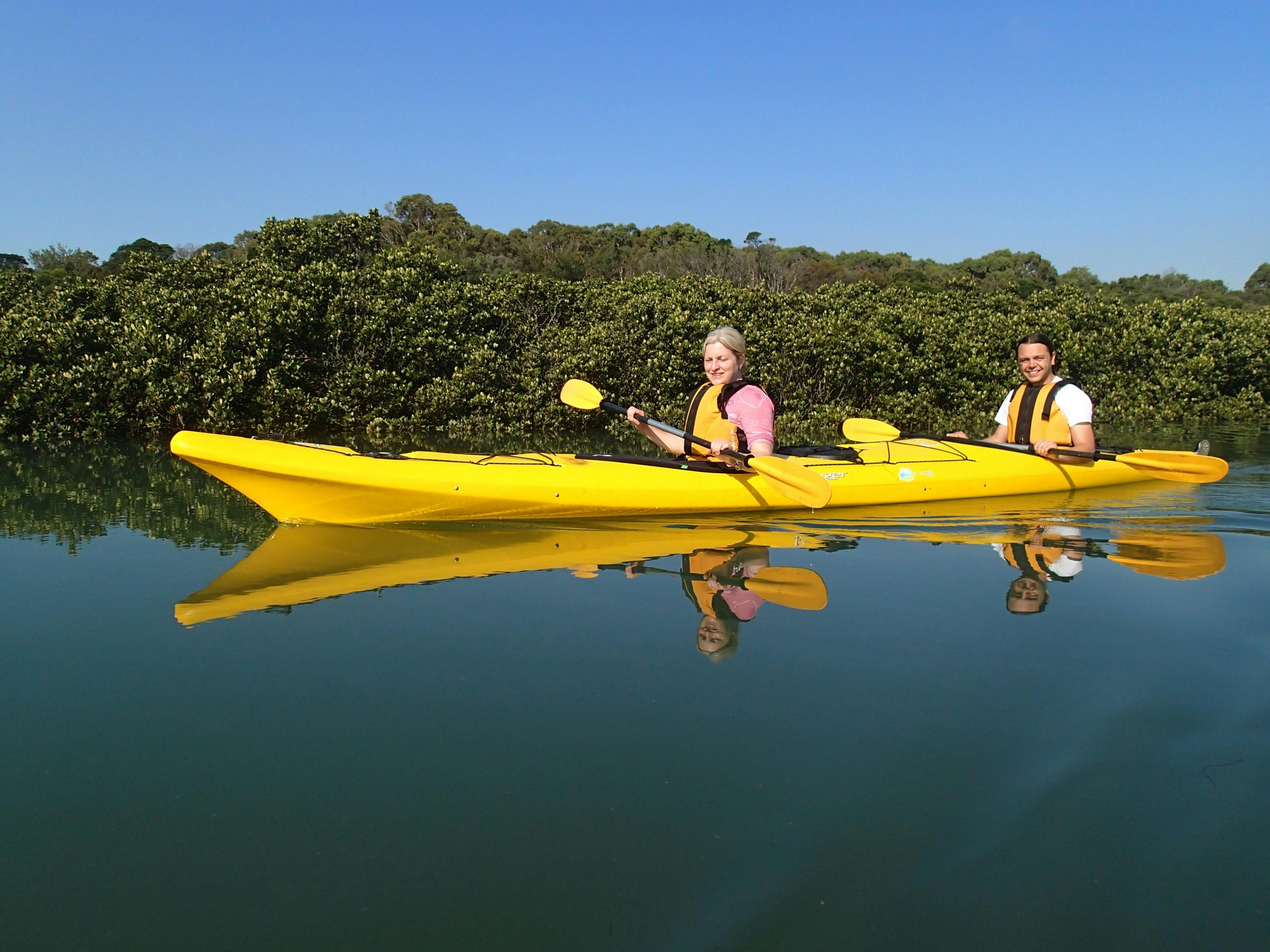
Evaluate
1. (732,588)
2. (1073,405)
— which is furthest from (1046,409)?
(732,588)

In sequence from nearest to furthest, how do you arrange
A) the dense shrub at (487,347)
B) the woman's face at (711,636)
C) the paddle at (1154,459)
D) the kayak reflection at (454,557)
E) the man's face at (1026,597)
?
the woman's face at (711,636)
the man's face at (1026,597)
the kayak reflection at (454,557)
the paddle at (1154,459)
the dense shrub at (487,347)

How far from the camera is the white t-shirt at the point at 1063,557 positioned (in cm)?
426

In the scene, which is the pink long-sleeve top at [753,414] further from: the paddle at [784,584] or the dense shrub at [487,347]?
the dense shrub at [487,347]

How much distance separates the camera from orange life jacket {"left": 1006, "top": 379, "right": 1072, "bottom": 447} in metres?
6.40

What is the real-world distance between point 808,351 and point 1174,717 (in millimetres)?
10555

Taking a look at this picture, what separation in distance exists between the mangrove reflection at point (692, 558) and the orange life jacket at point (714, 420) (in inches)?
21.6

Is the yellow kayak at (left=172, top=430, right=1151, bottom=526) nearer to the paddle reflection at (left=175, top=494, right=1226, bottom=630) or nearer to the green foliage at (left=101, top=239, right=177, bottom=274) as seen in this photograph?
the paddle reflection at (left=175, top=494, right=1226, bottom=630)

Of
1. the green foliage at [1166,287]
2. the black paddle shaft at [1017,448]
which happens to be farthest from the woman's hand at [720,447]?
the green foliage at [1166,287]

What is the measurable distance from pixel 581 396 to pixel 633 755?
4012mm

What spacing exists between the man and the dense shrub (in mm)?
4757

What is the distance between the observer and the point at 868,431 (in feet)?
23.0

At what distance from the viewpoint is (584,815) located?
2086 mm

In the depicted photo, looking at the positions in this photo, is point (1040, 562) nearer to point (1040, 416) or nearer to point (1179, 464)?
point (1040, 416)

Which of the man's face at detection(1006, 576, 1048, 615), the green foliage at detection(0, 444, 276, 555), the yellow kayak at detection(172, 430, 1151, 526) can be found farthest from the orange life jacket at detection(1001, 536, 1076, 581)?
the green foliage at detection(0, 444, 276, 555)
